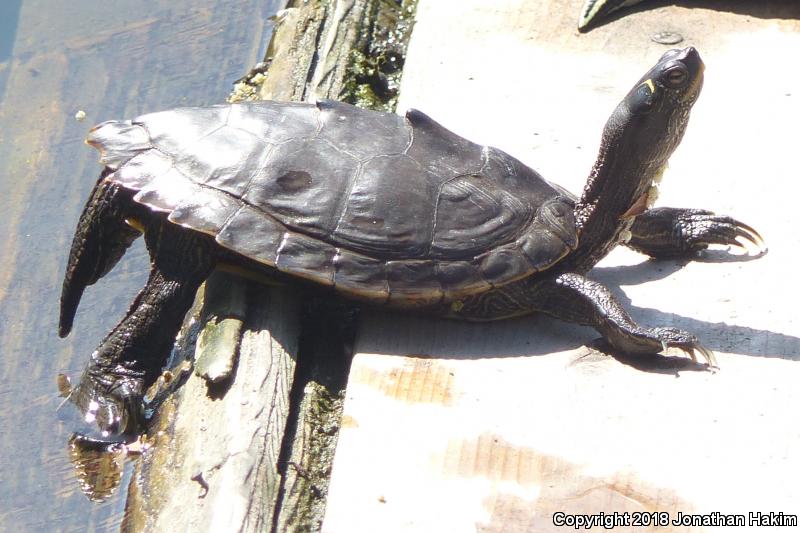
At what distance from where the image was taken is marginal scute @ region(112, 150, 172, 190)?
4027 mm

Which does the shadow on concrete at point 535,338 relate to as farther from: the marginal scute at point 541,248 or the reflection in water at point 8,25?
the reflection in water at point 8,25

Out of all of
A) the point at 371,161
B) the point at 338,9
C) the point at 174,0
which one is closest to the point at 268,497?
the point at 371,161

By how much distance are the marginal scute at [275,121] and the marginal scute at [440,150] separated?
1.30 ft

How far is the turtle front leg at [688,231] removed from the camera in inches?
171

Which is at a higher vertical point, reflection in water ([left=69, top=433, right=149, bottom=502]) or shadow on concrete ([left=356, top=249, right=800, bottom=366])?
shadow on concrete ([left=356, top=249, right=800, bottom=366])

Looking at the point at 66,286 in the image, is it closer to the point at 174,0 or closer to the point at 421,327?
the point at 421,327

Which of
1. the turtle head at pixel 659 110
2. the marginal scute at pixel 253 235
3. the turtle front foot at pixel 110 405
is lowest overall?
the turtle front foot at pixel 110 405

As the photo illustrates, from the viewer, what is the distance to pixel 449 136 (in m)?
4.20

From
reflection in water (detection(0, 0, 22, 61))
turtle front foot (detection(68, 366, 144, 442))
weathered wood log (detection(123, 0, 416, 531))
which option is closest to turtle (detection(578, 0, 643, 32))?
weathered wood log (detection(123, 0, 416, 531))

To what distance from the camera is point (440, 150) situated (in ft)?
13.4

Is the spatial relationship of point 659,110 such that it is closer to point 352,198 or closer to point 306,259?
point 352,198

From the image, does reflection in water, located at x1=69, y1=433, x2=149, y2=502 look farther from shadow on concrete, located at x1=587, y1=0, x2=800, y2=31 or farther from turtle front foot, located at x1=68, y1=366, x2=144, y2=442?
shadow on concrete, located at x1=587, y1=0, x2=800, y2=31

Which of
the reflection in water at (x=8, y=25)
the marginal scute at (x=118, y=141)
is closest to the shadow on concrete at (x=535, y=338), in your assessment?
the marginal scute at (x=118, y=141)

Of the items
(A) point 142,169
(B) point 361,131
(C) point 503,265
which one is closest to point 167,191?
(A) point 142,169
